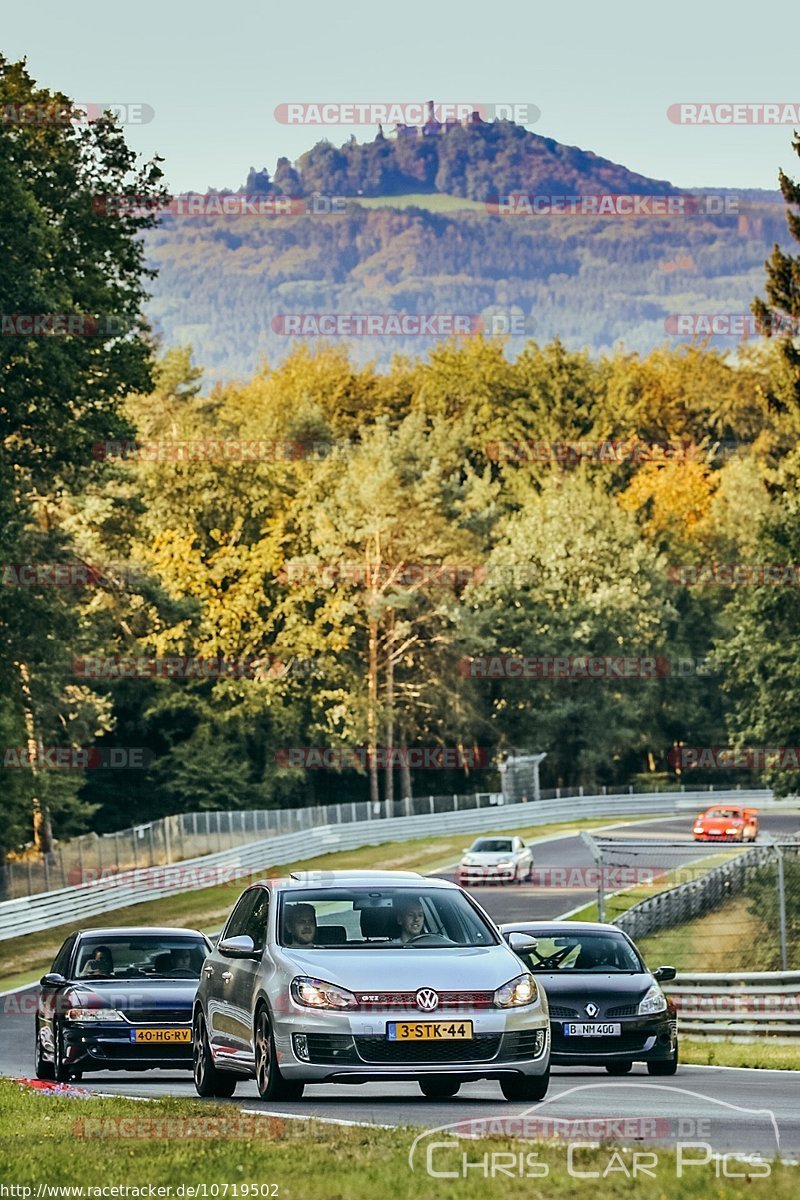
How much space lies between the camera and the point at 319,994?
43.8 ft

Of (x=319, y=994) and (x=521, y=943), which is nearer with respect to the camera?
(x=319, y=994)

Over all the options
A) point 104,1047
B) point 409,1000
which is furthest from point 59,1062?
point 409,1000

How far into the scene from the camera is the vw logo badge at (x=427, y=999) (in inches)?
518

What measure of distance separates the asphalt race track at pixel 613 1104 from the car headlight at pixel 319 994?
700mm

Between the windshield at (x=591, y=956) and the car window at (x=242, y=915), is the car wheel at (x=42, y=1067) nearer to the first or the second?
the windshield at (x=591, y=956)

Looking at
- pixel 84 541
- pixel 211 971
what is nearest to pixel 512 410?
pixel 84 541

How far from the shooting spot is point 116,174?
164 feet

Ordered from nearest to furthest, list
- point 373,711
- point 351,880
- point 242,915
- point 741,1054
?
point 351,880 < point 242,915 < point 741,1054 < point 373,711

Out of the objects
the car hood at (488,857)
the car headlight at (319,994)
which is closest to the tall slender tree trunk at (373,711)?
the car hood at (488,857)

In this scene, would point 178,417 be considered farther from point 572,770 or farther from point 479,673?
point 572,770

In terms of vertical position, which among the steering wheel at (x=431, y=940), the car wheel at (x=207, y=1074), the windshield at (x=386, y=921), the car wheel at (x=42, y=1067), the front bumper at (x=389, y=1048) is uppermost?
the windshield at (x=386, y=921)

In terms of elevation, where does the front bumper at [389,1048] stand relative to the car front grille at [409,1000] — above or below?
below

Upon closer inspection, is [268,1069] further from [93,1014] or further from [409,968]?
[93,1014]

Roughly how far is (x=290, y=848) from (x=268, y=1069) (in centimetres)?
5266
